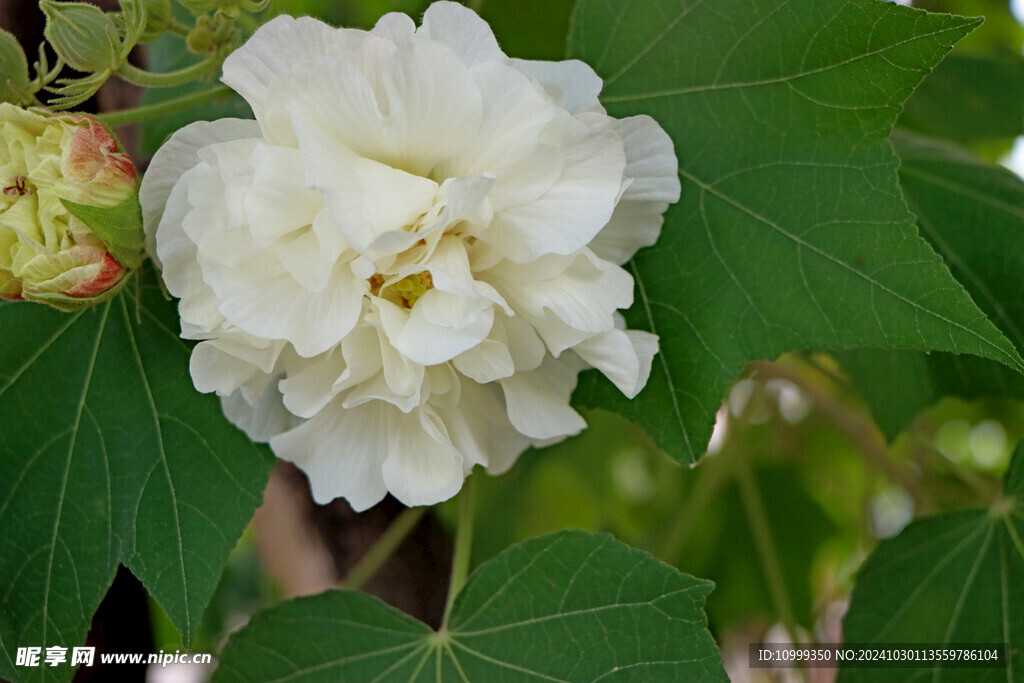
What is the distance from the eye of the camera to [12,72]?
542 millimetres

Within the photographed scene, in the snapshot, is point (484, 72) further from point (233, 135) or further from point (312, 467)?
point (312, 467)

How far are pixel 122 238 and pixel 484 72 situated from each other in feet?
0.79

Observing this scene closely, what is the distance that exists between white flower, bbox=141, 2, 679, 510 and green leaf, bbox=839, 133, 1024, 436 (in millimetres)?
407

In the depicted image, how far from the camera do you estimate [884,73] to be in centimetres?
56

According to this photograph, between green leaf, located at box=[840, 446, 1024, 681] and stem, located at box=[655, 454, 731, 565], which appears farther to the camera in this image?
stem, located at box=[655, 454, 731, 565]

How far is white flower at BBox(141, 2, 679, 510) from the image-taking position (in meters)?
0.47

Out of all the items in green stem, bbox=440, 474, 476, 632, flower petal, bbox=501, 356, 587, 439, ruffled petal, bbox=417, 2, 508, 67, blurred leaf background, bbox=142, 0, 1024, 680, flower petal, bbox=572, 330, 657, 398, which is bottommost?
blurred leaf background, bbox=142, 0, 1024, 680

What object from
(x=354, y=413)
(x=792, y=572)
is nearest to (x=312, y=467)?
(x=354, y=413)

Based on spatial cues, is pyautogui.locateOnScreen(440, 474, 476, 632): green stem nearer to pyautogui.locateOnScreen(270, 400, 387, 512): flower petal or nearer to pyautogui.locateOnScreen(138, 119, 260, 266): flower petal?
pyautogui.locateOnScreen(270, 400, 387, 512): flower petal

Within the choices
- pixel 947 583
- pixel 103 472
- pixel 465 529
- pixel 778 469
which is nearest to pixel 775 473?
pixel 778 469

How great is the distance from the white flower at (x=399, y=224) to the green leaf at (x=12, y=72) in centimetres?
12

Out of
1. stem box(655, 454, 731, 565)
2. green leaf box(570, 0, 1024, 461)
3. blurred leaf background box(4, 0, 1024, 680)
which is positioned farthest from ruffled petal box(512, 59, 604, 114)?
stem box(655, 454, 731, 565)

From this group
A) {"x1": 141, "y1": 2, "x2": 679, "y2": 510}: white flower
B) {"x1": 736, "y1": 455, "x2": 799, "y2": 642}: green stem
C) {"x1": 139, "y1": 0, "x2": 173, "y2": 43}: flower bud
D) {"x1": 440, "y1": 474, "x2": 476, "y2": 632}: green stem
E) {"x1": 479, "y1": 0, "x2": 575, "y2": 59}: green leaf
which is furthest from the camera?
{"x1": 736, "y1": 455, "x2": 799, "y2": 642}: green stem

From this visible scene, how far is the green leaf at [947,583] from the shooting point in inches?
27.5
